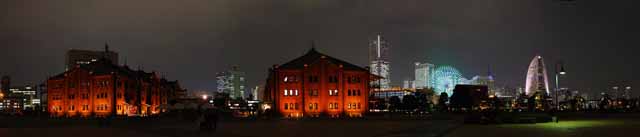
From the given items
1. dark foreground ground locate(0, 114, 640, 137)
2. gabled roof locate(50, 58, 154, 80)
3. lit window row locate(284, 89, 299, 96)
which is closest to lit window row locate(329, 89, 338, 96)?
lit window row locate(284, 89, 299, 96)

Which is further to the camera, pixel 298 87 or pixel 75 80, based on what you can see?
pixel 75 80

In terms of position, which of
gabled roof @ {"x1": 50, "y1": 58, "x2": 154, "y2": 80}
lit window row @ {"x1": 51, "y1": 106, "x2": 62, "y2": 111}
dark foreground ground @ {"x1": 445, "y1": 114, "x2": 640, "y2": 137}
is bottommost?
dark foreground ground @ {"x1": 445, "y1": 114, "x2": 640, "y2": 137}

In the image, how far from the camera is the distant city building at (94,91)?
363 feet

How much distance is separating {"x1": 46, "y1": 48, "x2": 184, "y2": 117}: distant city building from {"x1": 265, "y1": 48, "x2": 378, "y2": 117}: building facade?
24180mm

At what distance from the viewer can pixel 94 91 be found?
112125 mm

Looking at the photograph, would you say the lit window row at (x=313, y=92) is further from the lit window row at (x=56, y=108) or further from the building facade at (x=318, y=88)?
the lit window row at (x=56, y=108)

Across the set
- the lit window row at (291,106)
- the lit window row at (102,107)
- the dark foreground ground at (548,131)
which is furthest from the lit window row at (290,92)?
the dark foreground ground at (548,131)

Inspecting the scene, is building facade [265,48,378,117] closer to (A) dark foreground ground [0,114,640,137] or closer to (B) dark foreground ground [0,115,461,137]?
(A) dark foreground ground [0,114,640,137]

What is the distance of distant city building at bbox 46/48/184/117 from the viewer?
111m

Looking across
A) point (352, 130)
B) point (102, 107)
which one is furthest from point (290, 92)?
point (352, 130)

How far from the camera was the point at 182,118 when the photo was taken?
217ft

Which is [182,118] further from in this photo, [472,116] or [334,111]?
[334,111]

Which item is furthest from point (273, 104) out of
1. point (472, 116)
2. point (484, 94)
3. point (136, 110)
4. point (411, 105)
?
point (484, 94)

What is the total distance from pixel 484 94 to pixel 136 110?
117209 millimetres
